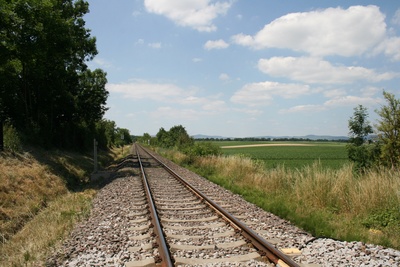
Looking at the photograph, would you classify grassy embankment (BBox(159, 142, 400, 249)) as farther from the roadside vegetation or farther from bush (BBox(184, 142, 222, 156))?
bush (BBox(184, 142, 222, 156))

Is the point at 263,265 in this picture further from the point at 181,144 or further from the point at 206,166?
the point at 181,144

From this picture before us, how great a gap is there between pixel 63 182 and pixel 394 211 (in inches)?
515

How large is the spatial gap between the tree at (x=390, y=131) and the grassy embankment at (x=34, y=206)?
13104 millimetres

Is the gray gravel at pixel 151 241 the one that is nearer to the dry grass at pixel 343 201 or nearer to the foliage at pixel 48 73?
the dry grass at pixel 343 201

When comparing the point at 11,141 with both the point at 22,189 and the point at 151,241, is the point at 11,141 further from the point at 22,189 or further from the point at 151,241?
the point at 151,241

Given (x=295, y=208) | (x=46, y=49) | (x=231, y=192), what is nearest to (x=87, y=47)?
(x=46, y=49)

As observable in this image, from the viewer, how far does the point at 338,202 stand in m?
9.16

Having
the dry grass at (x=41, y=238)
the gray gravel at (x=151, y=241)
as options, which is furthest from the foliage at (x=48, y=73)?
the gray gravel at (x=151, y=241)

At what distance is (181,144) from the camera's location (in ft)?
114

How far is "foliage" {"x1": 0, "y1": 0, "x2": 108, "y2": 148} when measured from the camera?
14.5 m

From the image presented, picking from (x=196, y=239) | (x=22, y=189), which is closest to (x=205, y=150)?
(x=22, y=189)

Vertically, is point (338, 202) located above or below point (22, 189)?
below

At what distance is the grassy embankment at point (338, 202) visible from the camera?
6.73 metres

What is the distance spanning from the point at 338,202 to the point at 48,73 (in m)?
19.5
